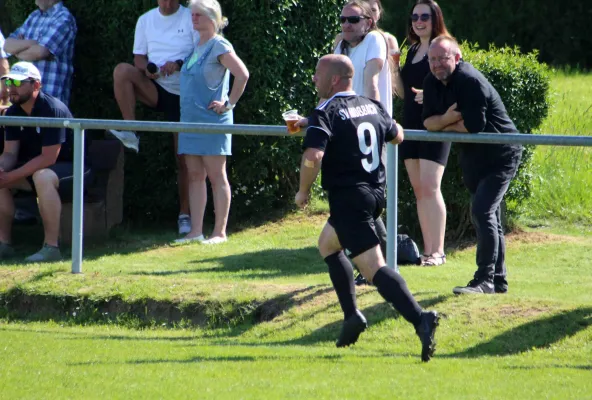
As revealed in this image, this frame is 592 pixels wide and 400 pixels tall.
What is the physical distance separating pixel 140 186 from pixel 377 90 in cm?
350

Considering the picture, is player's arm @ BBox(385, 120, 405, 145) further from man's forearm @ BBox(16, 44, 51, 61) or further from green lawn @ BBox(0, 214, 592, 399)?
man's forearm @ BBox(16, 44, 51, 61)

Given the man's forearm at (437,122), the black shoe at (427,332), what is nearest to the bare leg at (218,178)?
the man's forearm at (437,122)

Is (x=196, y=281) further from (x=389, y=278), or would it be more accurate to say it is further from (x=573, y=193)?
(x=573, y=193)

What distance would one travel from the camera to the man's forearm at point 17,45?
1047 cm

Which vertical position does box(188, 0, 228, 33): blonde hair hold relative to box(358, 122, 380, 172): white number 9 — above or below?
above

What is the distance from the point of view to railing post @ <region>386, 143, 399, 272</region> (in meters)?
7.61

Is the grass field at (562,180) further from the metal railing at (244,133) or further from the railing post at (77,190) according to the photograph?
the railing post at (77,190)

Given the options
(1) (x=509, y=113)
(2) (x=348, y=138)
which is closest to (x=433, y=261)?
(1) (x=509, y=113)

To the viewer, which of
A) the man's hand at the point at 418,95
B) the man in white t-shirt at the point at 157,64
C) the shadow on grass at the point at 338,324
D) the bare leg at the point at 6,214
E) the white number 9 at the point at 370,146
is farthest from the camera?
the man in white t-shirt at the point at 157,64

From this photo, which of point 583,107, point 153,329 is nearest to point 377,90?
point 153,329

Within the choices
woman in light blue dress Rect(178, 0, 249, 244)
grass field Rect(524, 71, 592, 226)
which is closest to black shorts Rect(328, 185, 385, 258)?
woman in light blue dress Rect(178, 0, 249, 244)

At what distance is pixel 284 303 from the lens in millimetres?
7812

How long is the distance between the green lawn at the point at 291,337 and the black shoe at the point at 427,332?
9 centimetres

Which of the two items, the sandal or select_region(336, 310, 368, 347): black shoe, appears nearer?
select_region(336, 310, 368, 347): black shoe
